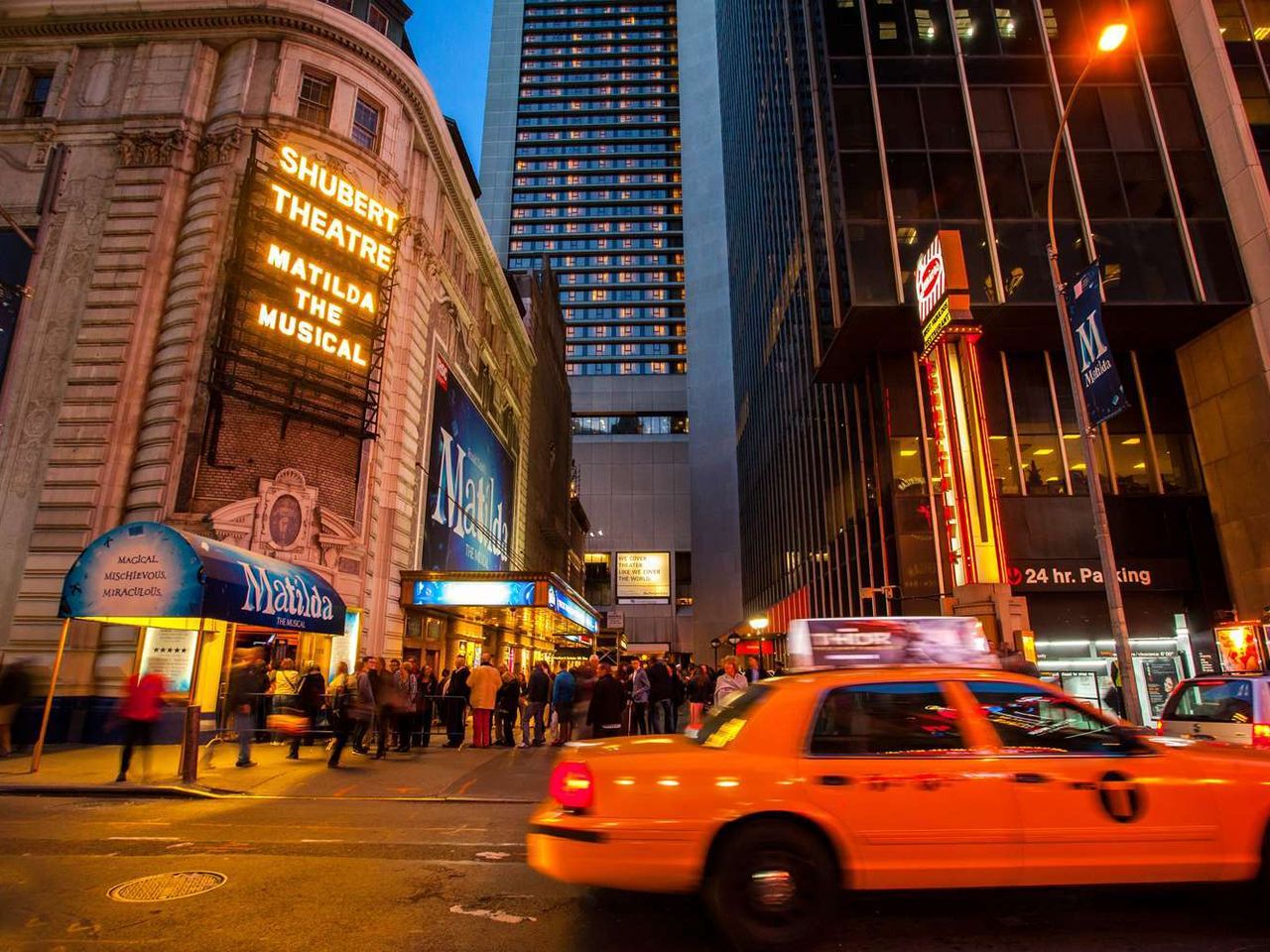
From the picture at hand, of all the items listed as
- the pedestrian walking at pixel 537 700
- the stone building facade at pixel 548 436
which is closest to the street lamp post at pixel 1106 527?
the pedestrian walking at pixel 537 700

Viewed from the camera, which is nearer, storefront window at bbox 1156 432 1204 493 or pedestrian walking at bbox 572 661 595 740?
pedestrian walking at bbox 572 661 595 740

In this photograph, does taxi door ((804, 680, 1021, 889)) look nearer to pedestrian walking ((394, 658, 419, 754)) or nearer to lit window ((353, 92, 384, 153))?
pedestrian walking ((394, 658, 419, 754))

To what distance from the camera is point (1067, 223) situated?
22.8 meters

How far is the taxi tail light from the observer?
4031mm

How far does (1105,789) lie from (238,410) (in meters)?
16.8

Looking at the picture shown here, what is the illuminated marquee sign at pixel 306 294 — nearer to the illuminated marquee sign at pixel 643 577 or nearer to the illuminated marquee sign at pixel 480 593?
the illuminated marquee sign at pixel 480 593

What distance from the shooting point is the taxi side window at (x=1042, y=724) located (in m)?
4.28

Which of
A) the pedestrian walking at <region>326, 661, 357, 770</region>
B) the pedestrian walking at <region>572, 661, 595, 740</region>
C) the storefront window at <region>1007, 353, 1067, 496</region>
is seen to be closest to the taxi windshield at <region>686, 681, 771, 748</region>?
the pedestrian walking at <region>572, 661, 595, 740</region>

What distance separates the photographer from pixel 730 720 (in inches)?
184

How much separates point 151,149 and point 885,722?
2116cm

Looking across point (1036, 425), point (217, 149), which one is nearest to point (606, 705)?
point (217, 149)

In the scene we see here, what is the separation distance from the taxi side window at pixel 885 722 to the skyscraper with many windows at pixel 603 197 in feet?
235

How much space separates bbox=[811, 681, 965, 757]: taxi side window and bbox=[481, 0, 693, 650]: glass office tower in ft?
235

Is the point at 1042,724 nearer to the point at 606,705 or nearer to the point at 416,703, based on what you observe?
the point at 606,705
